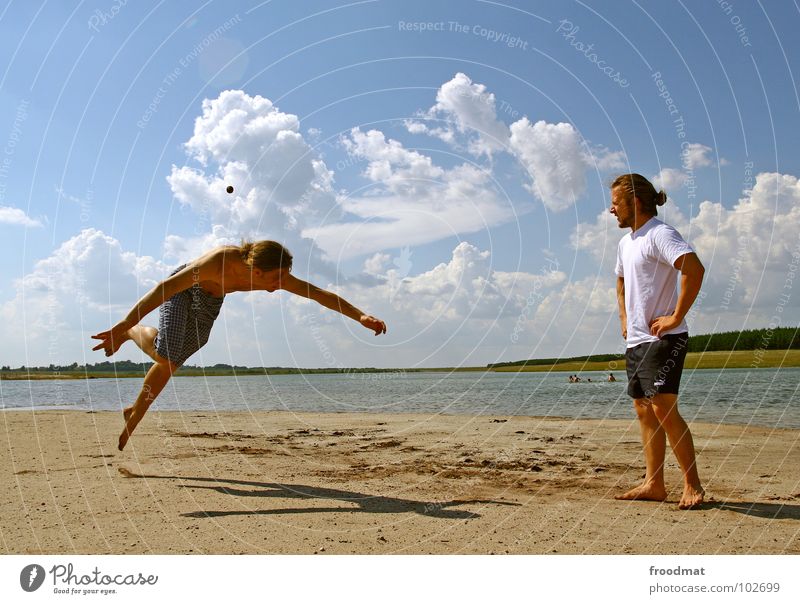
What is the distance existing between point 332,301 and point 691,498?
409 cm

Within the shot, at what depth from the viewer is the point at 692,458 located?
5.40 m

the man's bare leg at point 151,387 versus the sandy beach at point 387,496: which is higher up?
the man's bare leg at point 151,387

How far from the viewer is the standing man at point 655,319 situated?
5348 millimetres

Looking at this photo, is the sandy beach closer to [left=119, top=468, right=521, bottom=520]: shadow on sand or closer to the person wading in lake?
[left=119, top=468, right=521, bottom=520]: shadow on sand

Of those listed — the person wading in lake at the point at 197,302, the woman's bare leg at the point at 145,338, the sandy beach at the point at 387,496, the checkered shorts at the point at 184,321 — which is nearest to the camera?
the sandy beach at the point at 387,496

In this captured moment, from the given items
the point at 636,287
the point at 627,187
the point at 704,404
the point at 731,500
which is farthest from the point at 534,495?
the point at 704,404

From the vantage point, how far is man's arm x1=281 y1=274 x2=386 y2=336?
675 centimetres

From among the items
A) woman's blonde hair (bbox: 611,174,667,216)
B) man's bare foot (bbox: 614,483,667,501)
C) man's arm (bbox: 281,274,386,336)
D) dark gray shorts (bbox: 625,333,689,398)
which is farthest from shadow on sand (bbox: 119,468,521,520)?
woman's blonde hair (bbox: 611,174,667,216)

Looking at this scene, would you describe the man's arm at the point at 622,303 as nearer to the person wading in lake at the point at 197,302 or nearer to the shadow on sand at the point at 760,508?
the shadow on sand at the point at 760,508

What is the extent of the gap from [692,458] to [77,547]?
5.08 metres

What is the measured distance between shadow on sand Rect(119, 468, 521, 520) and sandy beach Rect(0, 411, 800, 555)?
2cm

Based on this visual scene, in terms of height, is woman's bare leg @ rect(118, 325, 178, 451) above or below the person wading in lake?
below

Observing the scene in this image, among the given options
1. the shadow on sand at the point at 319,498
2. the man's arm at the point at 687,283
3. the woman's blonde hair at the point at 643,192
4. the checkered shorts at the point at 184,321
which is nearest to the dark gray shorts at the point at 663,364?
the man's arm at the point at 687,283

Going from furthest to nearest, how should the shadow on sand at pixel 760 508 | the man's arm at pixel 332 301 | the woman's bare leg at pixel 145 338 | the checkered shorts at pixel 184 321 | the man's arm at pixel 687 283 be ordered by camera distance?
the woman's bare leg at pixel 145 338
the checkered shorts at pixel 184 321
the man's arm at pixel 332 301
the man's arm at pixel 687 283
the shadow on sand at pixel 760 508
